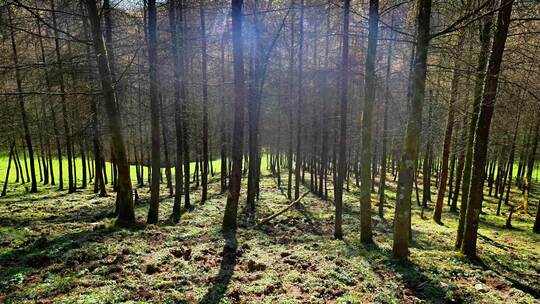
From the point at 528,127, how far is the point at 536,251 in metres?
12.6

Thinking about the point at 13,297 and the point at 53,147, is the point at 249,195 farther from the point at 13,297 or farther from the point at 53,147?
the point at 53,147

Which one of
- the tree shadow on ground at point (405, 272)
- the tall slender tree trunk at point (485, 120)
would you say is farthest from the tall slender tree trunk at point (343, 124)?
the tall slender tree trunk at point (485, 120)

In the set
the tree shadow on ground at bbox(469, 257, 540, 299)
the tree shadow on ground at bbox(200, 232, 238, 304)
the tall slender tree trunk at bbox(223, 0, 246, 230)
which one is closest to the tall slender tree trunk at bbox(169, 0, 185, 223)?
the tall slender tree trunk at bbox(223, 0, 246, 230)

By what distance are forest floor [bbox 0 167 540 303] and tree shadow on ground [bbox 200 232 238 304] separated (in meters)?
0.02

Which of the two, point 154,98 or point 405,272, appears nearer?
point 405,272

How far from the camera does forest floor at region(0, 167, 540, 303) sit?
676 centimetres

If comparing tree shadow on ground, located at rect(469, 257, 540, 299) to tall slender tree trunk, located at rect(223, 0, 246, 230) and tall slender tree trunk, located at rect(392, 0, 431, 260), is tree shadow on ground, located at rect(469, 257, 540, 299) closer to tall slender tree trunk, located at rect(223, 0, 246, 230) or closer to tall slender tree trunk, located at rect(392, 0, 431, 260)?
tall slender tree trunk, located at rect(392, 0, 431, 260)

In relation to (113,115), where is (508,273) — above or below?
below

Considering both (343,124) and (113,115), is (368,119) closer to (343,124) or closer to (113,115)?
(343,124)

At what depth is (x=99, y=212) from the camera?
54.1ft

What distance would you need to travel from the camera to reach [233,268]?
8.57m

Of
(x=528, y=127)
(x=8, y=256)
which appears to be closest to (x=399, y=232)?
(x=8, y=256)

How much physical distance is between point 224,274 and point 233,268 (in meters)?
0.54

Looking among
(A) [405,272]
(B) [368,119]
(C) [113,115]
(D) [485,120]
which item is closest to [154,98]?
(C) [113,115]
